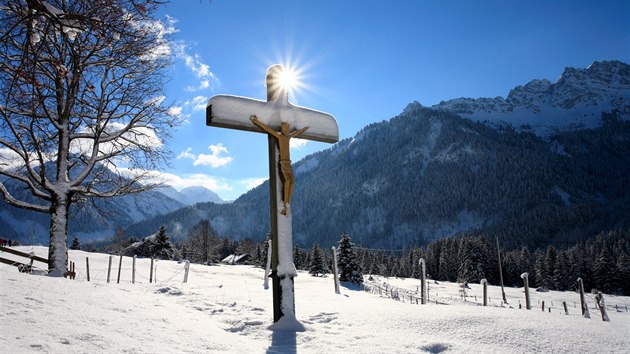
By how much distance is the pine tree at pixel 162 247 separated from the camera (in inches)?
1836

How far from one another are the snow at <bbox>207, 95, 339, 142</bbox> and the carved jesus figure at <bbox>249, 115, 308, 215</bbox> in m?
0.09

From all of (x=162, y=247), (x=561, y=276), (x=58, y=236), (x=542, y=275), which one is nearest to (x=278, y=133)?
(x=58, y=236)

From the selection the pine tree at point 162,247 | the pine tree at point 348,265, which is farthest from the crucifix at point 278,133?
the pine tree at point 162,247

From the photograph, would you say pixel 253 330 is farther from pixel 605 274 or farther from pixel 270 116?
pixel 605 274

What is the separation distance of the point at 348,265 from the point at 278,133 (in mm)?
37760

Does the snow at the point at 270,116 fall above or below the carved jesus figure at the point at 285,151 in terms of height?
above

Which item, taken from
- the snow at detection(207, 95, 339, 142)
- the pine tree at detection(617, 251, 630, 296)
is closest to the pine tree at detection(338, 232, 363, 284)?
the snow at detection(207, 95, 339, 142)

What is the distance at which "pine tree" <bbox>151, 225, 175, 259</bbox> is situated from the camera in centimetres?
4664

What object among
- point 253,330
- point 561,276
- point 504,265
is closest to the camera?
point 253,330

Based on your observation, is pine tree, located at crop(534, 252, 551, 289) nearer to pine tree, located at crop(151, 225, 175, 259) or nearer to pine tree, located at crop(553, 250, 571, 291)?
pine tree, located at crop(553, 250, 571, 291)

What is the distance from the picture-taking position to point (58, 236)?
8.38 meters

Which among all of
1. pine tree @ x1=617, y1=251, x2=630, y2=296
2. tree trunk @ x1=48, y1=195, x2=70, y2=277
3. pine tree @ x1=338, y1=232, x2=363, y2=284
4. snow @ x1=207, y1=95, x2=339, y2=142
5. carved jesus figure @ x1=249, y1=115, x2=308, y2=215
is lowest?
pine tree @ x1=617, y1=251, x2=630, y2=296

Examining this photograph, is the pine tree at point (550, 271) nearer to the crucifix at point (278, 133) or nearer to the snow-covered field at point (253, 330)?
the snow-covered field at point (253, 330)

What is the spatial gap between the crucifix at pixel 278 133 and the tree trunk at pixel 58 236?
591 cm
